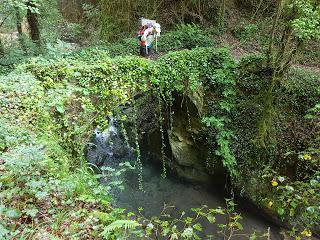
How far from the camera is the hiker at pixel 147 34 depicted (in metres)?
9.59

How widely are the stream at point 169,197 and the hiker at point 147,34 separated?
309 cm

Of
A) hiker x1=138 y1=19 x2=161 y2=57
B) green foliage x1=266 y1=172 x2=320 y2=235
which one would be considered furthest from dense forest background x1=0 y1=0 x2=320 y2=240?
hiker x1=138 y1=19 x2=161 y2=57

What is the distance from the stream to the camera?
805 cm

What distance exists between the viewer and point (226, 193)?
8.98 m

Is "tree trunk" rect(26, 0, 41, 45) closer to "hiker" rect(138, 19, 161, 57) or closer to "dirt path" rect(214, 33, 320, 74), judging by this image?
"hiker" rect(138, 19, 161, 57)

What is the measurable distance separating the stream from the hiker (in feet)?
10.1

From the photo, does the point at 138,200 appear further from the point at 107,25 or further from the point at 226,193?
the point at 107,25

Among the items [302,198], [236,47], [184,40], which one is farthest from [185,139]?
[302,198]

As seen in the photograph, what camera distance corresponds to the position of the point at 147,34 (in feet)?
31.4

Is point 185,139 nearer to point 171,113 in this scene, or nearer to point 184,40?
point 171,113

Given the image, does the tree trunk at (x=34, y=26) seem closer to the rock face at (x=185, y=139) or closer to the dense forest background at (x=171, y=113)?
the dense forest background at (x=171, y=113)

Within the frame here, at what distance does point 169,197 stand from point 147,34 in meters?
5.06

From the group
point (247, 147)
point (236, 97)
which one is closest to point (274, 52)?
point (236, 97)

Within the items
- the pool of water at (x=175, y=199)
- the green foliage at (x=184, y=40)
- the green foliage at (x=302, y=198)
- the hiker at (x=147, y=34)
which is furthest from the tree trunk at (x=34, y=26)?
the green foliage at (x=302, y=198)
